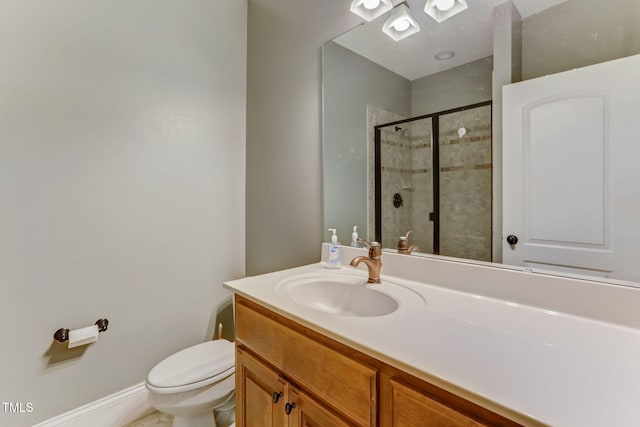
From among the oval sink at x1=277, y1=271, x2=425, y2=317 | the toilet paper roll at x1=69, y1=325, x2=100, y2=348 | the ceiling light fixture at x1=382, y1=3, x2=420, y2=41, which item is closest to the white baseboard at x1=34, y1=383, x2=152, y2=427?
the toilet paper roll at x1=69, y1=325, x2=100, y2=348

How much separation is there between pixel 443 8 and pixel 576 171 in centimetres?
81

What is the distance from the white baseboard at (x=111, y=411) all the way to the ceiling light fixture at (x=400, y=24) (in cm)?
226

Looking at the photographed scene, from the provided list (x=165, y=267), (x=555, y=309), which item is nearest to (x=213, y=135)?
(x=165, y=267)

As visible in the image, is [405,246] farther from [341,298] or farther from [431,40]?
Result: [431,40]

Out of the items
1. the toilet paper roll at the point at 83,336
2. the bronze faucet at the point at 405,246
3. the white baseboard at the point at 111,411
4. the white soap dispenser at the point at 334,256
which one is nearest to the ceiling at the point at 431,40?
the bronze faucet at the point at 405,246

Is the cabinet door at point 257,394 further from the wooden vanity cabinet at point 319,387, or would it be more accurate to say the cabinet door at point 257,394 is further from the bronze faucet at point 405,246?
the bronze faucet at point 405,246

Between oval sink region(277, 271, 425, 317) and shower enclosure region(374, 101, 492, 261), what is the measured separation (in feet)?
0.86

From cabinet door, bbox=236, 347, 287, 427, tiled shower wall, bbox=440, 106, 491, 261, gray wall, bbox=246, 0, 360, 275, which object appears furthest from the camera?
gray wall, bbox=246, 0, 360, 275

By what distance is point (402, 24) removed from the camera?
4.22 feet

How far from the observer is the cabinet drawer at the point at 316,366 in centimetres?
69

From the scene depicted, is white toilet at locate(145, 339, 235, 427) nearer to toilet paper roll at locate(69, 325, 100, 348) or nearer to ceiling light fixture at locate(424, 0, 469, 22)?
toilet paper roll at locate(69, 325, 100, 348)

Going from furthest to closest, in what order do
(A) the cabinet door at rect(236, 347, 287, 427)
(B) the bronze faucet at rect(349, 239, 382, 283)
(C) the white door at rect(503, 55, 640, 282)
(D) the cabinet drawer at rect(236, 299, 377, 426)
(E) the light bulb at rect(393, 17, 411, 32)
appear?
(E) the light bulb at rect(393, 17, 411, 32) < (B) the bronze faucet at rect(349, 239, 382, 283) < (A) the cabinet door at rect(236, 347, 287, 427) < (C) the white door at rect(503, 55, 640, 282) < (D) the cabinet drawer at rect(236, 299, 377, 426)

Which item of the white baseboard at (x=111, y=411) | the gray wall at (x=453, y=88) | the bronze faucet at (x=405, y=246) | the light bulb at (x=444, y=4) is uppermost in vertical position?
the light bulb at (x=444, y=4)

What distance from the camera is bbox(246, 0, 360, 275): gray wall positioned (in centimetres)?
163
